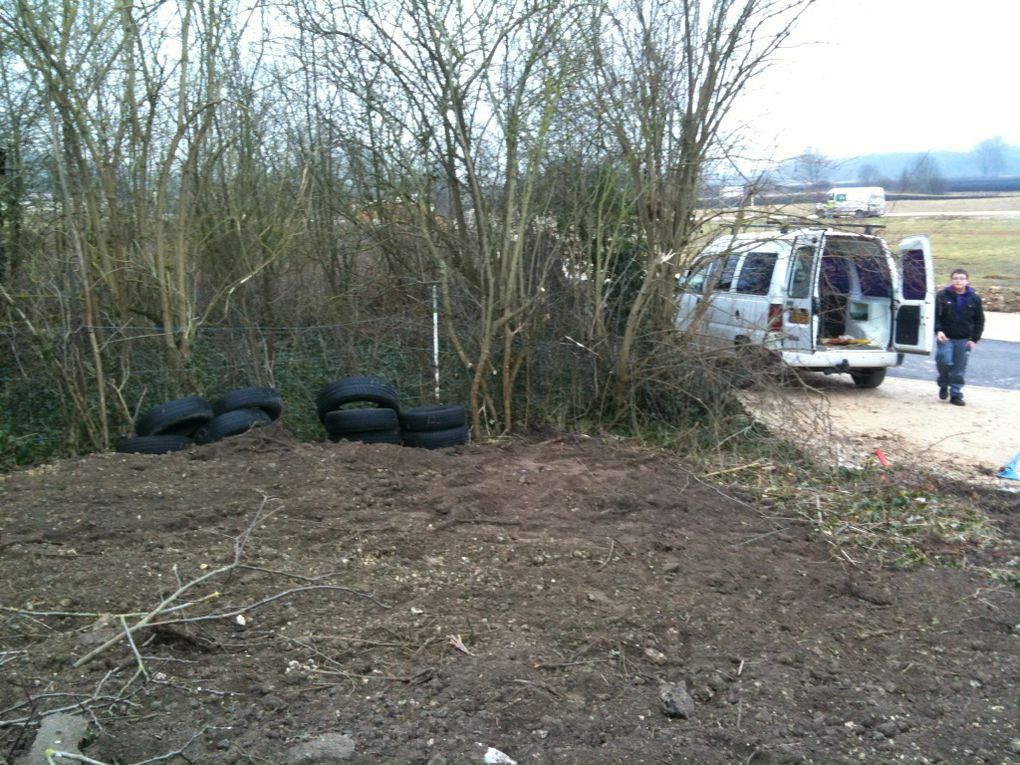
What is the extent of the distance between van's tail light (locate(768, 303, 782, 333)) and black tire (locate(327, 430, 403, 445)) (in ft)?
14.5

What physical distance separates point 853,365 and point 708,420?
13.2ft

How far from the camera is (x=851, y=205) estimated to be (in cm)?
1020

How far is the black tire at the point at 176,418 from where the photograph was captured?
8141mm

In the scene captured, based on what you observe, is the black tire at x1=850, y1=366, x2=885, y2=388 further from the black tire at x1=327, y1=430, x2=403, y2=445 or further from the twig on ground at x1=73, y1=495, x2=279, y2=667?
the twig on ground at x1=73, y1=495, x2=279, y2=667

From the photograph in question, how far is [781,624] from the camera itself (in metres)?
5.29

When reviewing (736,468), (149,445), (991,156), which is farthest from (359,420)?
(991,156)

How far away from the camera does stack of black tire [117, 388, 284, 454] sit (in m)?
8.10

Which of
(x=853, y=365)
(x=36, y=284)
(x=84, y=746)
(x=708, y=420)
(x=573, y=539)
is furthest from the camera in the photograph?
(x=853, y=365)

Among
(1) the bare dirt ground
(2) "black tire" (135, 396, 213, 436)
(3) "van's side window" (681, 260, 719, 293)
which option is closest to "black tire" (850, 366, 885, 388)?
(3) "van's side window" (681, 260, 719, 293)

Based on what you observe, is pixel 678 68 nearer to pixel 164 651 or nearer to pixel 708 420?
pixel 708 420

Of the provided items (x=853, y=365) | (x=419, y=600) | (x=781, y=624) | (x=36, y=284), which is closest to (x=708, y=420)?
(x=853, y=365)

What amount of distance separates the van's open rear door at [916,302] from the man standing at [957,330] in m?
0.28

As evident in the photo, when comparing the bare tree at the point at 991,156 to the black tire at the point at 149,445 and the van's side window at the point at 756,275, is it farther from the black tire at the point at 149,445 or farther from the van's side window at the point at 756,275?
the black tire at the point at 149,445

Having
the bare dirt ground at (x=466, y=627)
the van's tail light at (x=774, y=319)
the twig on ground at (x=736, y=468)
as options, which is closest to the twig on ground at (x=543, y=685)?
the bare dirt ground at (x=466, y=627)
